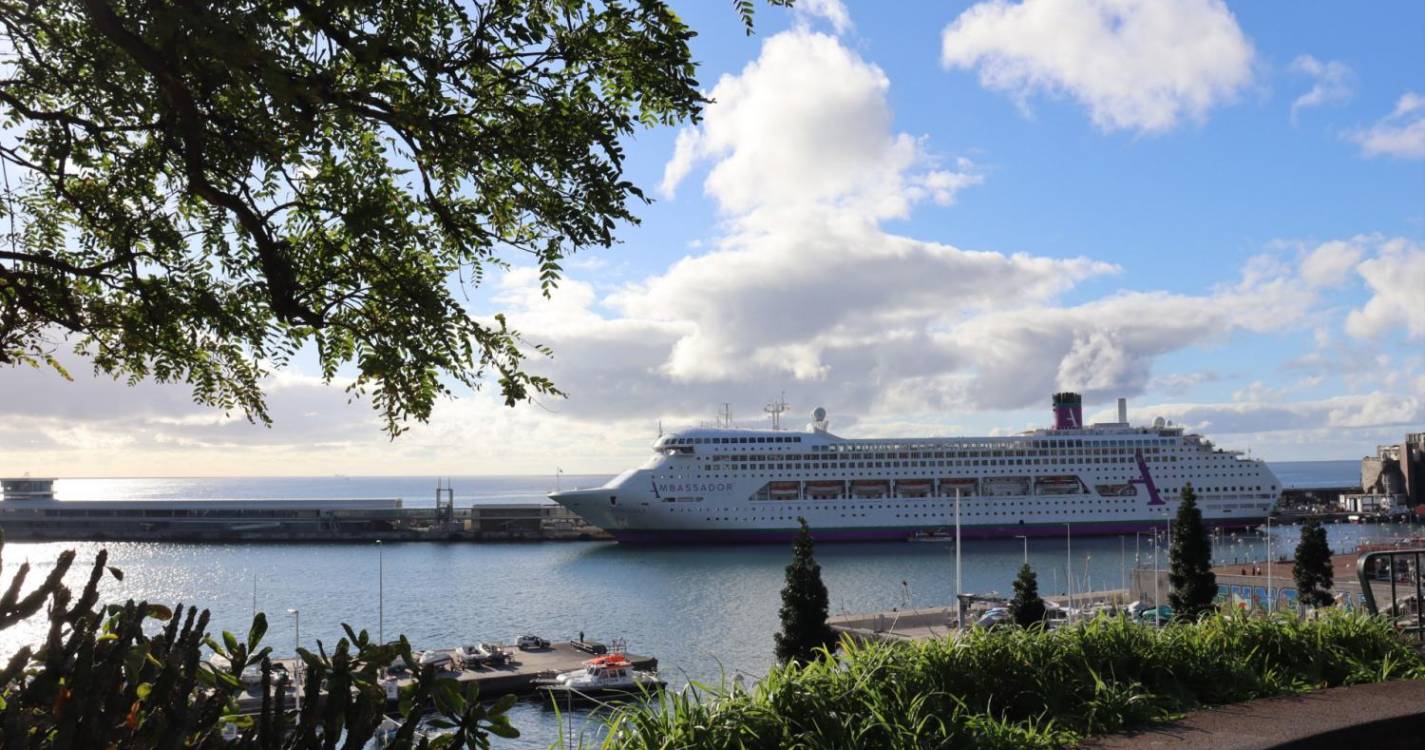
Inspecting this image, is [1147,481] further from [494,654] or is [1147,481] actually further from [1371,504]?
[494,654]

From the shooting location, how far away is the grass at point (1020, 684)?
2.57 metres

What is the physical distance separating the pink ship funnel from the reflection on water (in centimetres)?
636

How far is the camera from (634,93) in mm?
2809

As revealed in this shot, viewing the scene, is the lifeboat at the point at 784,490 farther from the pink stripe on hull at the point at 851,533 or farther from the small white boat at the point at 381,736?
the small white boat at the point at 381,736

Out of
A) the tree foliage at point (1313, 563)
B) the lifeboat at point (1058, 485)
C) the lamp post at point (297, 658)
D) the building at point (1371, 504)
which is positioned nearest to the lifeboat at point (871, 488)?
the lifeboat at point (1058, 485)

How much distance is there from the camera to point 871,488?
1897 inches

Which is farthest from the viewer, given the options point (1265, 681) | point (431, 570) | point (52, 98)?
point (431, 570)

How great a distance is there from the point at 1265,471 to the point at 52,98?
56.3 metres

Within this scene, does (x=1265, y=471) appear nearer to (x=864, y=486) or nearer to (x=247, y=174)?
(x=864, y=486)

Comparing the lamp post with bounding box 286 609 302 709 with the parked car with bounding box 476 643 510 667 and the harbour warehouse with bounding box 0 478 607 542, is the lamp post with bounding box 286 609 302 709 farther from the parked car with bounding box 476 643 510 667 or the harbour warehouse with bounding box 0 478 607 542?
the harbour warehouse with bounding box 0 478 607 542

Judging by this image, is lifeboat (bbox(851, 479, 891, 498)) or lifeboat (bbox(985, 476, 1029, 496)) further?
lifeboat (bbox(985, 476, 1029, 496))

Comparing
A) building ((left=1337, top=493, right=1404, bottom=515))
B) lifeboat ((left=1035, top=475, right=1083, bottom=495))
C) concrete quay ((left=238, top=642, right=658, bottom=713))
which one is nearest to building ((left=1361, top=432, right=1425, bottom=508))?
building ((left=1337, top=493, right=1404, bottom=515))

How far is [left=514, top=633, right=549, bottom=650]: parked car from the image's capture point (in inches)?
891

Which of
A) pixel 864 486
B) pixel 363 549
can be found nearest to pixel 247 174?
pixel 864 486
